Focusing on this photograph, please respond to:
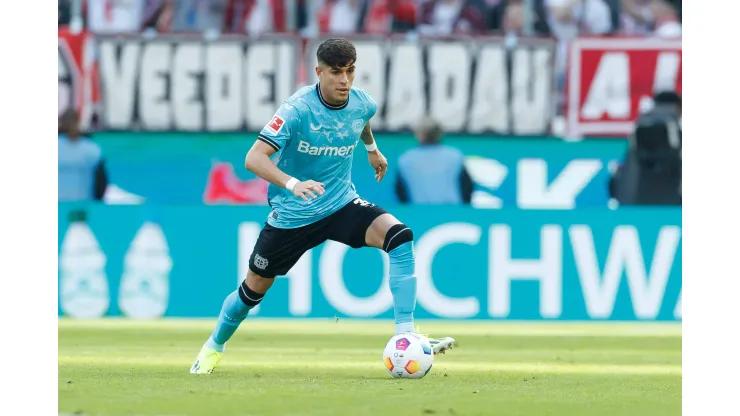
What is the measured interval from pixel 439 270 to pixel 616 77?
4824 millimetres

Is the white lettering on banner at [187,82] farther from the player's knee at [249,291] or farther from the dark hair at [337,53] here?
the dark hair at [337,53]

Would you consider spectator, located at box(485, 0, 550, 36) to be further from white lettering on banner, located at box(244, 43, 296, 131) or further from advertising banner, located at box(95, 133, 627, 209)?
white lettering on banner, located at box(244, 43, 296, 131)

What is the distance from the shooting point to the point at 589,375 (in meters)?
9.48

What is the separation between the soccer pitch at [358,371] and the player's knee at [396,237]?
32.5 inches

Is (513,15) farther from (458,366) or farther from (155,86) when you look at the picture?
(458,366)

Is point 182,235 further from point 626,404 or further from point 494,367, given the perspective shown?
point 626,404

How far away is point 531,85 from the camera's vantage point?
18047 mm

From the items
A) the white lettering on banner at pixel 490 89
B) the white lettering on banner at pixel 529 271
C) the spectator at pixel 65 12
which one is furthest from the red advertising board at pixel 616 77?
the spectator at pixel 65 12

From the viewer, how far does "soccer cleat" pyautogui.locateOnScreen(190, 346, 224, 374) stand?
9.23 metres

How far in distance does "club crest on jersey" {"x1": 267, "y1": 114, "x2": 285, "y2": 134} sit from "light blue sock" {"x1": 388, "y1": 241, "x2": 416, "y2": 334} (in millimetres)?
1044

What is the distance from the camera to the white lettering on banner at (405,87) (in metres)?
17.9

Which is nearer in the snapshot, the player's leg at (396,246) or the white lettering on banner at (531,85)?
the player's leg at (396,246)

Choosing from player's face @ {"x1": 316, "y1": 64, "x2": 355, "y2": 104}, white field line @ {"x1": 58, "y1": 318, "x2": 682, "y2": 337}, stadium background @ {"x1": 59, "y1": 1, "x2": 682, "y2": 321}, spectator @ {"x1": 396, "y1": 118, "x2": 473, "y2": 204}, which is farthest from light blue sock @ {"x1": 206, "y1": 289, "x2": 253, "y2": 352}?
stadium background @ {"x1": 59, "y1": 1, "x2": 682, "y2": 321}
